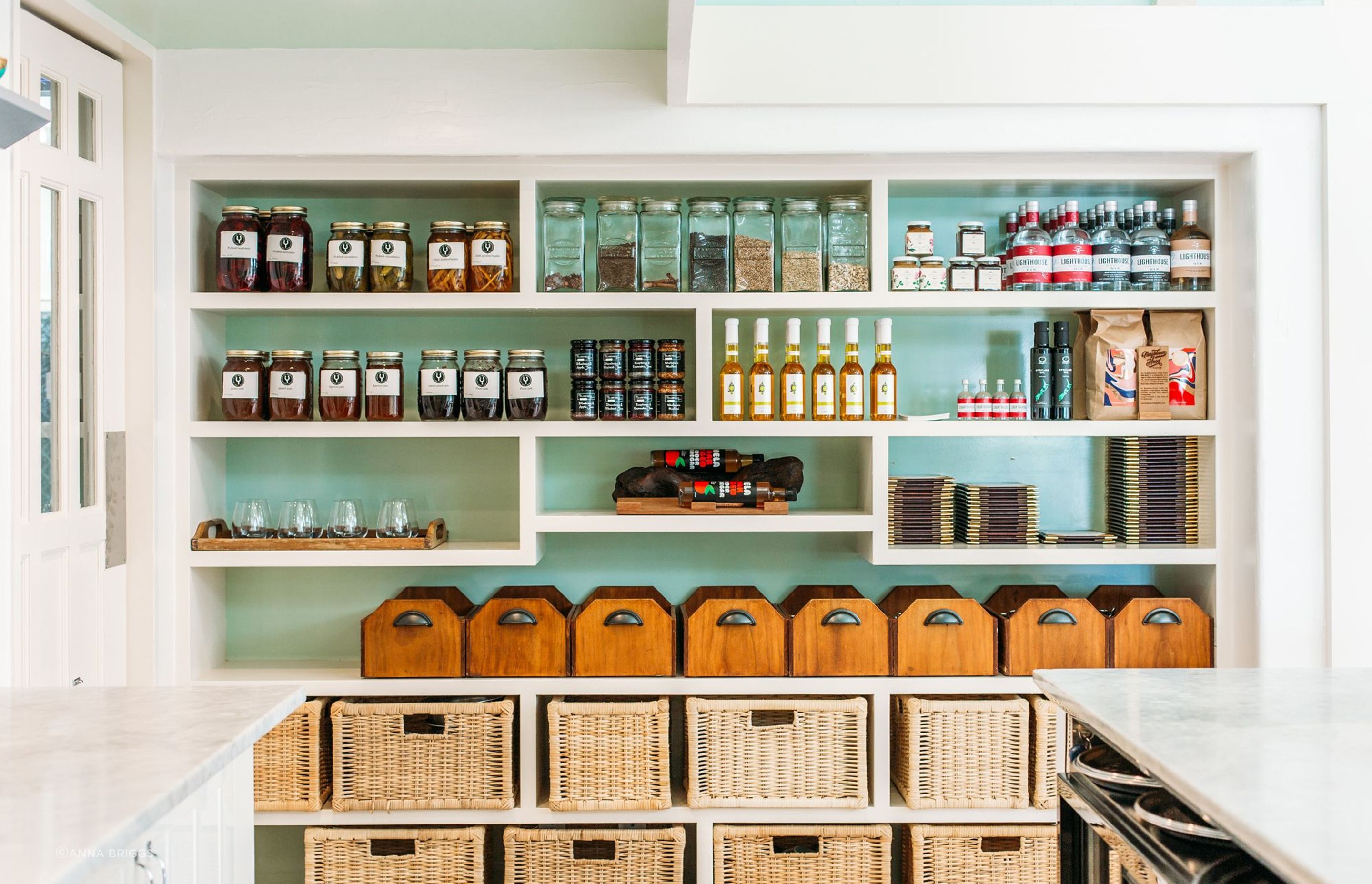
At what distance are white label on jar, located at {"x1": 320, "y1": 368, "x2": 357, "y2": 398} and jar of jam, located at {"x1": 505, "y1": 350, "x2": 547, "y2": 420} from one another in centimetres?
40

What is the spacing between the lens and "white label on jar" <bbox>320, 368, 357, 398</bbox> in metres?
2.60

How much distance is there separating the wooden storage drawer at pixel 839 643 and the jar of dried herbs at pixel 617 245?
96 centimetres

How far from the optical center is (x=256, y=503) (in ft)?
8.79

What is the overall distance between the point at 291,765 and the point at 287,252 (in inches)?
51.5

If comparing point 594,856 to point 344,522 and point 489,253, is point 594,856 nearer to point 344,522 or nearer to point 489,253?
point 344,522

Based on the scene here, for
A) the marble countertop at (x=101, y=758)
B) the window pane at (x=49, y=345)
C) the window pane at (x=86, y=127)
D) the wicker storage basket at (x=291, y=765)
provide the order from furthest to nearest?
the wicker storage basket at (x=291, y=765) < the window pane at (x=86, y=127) < the window pane at (x=49, y=345) < the marble countertop at (x=101, y=758)

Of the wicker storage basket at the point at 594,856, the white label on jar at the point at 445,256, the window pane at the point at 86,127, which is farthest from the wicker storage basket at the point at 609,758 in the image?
the window pane at the point at 86,127

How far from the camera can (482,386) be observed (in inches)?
102

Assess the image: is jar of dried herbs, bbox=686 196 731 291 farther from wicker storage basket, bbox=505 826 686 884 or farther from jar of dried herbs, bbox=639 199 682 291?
wicker storage basket, bbox=505 826 686 884

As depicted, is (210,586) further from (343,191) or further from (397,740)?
(343,191)

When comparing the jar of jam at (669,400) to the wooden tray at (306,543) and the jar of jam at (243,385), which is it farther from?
the jar of jam at (243,385)

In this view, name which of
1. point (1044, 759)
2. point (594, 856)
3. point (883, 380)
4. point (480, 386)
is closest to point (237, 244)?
point (480, 386)

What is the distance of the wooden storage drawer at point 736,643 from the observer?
2.58 m

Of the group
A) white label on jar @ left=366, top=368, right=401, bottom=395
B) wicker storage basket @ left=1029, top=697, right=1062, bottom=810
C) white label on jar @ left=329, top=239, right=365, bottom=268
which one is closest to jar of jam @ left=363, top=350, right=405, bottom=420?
white label on jar @ left=366, top=368, right=401, bottom=395
